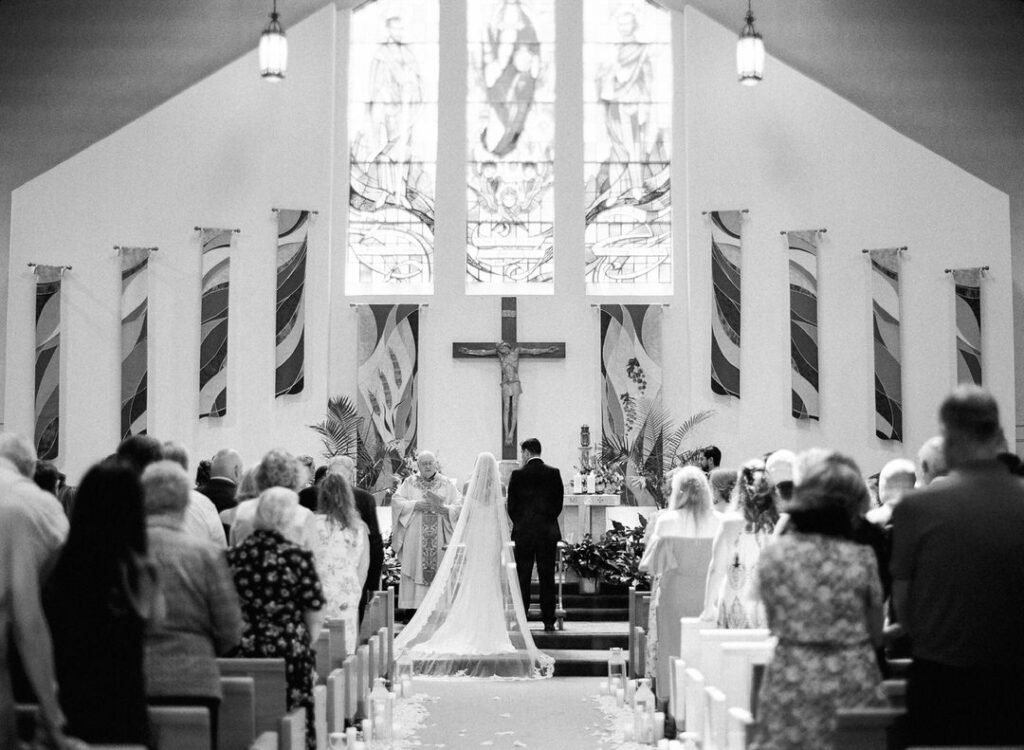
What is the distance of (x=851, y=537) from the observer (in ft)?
Answer: 12.0

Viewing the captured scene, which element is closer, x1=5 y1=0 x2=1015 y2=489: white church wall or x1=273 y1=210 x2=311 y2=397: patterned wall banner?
x1=5 y1=0 x2=1015 y2=489: white church wall

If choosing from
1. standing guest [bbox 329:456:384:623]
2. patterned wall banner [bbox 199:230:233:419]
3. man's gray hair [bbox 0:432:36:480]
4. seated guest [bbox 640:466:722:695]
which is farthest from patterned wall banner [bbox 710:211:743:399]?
man's gray hair [bbox 0:432:36:480]

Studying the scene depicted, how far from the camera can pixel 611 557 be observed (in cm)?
1149

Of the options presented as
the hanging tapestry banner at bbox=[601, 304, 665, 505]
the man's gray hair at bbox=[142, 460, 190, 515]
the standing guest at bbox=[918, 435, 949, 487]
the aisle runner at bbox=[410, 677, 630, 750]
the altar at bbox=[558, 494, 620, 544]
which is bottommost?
the aisle runner at bbox=[410, 677, 630, 750]

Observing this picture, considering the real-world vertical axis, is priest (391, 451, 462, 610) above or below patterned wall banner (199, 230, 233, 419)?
below

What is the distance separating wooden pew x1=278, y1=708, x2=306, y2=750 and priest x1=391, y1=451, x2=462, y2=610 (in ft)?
19.2

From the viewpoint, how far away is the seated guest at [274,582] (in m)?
4.55

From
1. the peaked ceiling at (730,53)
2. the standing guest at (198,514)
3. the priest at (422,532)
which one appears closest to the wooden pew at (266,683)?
the standing guest at (198,514)

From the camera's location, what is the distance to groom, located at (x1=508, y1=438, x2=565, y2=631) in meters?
10.1

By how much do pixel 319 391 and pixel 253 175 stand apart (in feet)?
7.77

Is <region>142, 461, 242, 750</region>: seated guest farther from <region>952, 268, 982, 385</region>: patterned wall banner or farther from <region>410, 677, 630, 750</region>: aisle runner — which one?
<region>952, 268, 982, 385</region>: patterned wall banner

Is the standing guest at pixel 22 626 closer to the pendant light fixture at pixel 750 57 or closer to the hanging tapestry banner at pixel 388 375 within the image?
the pendant light fixture at pixel 750 57

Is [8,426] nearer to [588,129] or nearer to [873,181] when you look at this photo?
[588,129]

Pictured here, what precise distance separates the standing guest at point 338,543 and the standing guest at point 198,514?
0.56 meters
